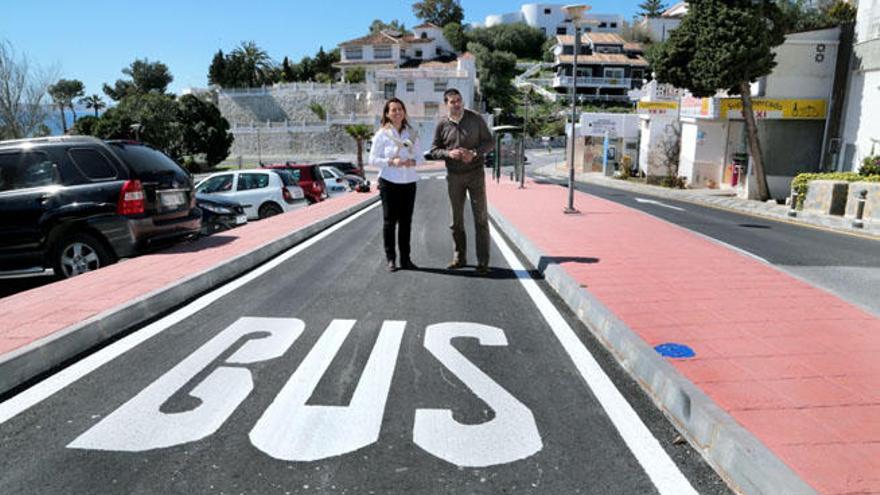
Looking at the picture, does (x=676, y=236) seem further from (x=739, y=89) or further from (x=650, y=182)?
(x=650, y=182)

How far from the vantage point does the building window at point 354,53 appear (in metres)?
82.7

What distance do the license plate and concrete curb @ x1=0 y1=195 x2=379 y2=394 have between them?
1.36 metres

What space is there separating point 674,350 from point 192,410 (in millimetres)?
3145

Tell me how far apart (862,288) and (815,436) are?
5.25 m

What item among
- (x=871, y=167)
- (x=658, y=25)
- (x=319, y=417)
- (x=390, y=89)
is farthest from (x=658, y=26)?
(x=319, y=417)

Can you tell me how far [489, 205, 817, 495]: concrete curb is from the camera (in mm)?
2514

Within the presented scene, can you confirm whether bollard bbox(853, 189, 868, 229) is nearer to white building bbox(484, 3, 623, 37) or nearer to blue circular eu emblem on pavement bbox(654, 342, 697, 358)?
blue circular eu emblem on pavement bbox(654, 342, 697, 358)

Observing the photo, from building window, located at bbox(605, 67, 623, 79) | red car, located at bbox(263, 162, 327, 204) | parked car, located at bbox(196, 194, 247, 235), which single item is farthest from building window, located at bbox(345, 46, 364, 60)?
parked car, located at bbox(196, 194, 247, 235)

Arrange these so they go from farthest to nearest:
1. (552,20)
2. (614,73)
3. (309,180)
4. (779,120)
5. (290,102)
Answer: (552,20), (614,73), (290,102), (779,120), (309,180)

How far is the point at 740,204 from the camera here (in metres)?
22.8

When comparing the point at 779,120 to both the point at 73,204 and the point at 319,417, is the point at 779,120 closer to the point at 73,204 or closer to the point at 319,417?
the point at 73,204

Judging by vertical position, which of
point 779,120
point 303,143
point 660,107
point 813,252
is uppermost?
point 660,107

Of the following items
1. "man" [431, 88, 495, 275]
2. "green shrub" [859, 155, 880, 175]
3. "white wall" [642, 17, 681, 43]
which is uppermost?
"white wall" [642, 17, 681, 43]

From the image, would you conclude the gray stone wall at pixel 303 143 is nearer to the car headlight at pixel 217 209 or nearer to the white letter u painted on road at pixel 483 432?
the car headlight at pixel 217 209
